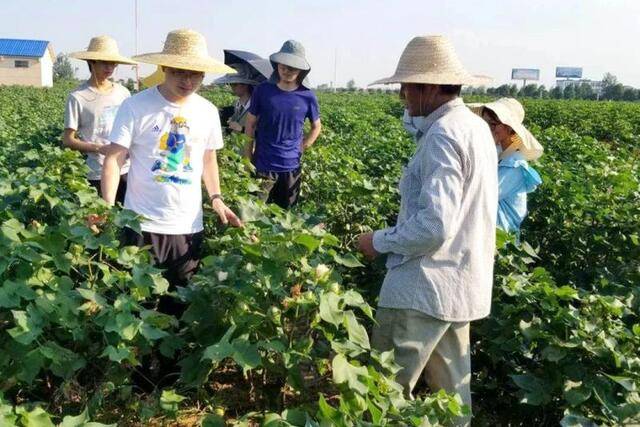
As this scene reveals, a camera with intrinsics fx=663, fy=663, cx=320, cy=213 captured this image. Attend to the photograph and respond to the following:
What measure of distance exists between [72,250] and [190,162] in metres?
0.80

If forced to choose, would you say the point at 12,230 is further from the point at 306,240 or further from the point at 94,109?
the point at 94,109

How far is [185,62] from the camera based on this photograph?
282 centimetres

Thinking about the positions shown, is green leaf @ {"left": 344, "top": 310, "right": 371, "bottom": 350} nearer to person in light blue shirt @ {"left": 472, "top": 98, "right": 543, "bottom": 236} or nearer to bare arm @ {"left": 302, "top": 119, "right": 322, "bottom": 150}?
person in light blue shirt @ {"left": 472, "top": 98, "right": 543, "bottom": 236}

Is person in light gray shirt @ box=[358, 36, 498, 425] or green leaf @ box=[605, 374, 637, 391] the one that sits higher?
person in light gray shirt @ box=[358, 36, 498, 425]

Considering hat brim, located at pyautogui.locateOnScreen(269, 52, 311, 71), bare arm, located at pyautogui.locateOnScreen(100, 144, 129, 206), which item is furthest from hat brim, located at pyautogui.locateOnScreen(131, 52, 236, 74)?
hat brim, located at pyautogui.locateOnScreen(269, 52, 311, 71)

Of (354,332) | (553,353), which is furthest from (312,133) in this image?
(354,332)

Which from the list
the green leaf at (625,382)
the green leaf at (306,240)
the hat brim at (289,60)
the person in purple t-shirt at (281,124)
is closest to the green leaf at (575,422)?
the green leaf at (625,382)

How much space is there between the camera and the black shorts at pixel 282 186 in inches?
198

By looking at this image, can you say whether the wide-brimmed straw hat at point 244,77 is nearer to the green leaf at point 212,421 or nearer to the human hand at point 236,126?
the human hand at point 236,126

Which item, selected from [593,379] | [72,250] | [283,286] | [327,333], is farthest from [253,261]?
[593,379]

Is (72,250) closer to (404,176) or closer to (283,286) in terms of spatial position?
(283,286)

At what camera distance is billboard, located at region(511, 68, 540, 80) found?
10050 centimetres

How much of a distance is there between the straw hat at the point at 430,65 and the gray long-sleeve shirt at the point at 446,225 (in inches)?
3.6

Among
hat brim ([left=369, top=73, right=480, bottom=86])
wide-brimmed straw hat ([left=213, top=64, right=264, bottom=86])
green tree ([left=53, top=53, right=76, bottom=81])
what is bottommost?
green tree ([left=53, top=53, right=76, bottom=81])
